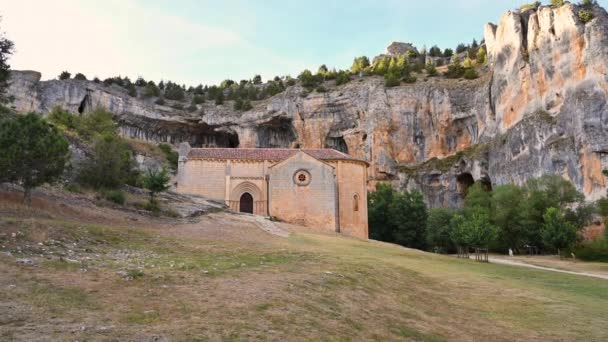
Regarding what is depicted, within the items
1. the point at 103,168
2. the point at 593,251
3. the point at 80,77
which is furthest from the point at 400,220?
the point at 80,77

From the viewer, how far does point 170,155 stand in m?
57.9

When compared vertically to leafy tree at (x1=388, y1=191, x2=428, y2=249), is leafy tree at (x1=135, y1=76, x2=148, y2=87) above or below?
above

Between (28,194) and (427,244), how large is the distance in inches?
1523

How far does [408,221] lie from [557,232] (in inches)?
554

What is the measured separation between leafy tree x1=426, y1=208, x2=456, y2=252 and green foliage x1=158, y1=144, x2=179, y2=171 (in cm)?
3130

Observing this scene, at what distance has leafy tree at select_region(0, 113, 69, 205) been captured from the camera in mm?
16703

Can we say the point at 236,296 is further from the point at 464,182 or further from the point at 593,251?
the point at 464,182

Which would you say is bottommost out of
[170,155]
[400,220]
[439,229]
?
[439,229]

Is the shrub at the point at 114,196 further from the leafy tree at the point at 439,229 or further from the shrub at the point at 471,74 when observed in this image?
the shrub at the point at 471,74

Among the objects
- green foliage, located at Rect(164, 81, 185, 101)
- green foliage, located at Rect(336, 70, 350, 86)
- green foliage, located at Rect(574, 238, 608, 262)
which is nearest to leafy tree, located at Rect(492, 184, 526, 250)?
green foliage, located at Rect(574, 238, 608, 262)

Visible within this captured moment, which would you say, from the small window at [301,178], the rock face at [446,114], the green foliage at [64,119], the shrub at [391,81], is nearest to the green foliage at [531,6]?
the rock face at [446,114]

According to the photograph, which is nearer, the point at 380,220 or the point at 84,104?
the point at 380,220

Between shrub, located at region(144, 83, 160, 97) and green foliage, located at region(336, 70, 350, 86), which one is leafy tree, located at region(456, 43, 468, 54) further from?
shrub, located at region(144, 83, 160, 97)

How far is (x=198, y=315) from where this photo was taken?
707 centimetres
